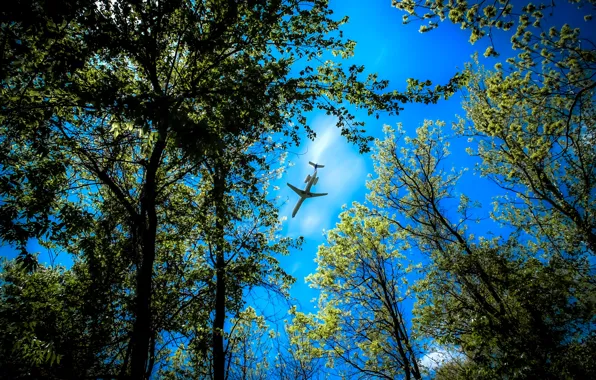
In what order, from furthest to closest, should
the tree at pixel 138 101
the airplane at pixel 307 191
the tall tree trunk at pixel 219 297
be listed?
the airplane at pixel 307 191 < the tall tree trunk at pixel 219 297 < the tree at pixel 138 101

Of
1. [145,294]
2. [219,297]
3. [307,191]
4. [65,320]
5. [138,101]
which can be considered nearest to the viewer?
[138,101]

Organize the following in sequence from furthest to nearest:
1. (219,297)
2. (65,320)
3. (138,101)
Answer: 1. (219,297)
2. (65,320)
3. (138,101)

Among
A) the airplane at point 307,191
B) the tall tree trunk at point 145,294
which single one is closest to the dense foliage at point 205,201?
the tall tree trunk at point 145,294

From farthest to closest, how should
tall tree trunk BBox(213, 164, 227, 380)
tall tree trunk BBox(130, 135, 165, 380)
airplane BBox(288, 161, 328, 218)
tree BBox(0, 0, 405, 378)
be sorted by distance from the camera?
airplane BBox(288, 161, 328, 218), tall tree trunk BBox(213, 164, 227, 380), tall tree trunk BBox(130, 135, 165, 380), tree BBox(0, 0, 405, 378)

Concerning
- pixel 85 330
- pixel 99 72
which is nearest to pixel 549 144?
pixel 99 72

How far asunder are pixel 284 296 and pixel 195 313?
2921 millimetres

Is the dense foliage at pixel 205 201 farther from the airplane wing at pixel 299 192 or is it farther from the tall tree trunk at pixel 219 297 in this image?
the airplane wing at pixel 299 192

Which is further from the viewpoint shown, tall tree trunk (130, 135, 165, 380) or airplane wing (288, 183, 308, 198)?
airplane wing (288, 183, 308, 198)

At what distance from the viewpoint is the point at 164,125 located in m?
3.35

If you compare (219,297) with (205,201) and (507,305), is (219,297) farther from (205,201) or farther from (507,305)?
(507,305)

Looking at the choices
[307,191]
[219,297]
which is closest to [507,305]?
[219,297]

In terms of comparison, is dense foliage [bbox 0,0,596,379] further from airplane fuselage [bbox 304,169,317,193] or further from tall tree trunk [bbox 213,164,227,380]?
airplane fuselage [bbox 304,169,317,193]

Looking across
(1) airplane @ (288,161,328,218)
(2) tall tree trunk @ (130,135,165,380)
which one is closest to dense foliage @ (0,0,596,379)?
(2) tall tree trunk @ (130,135,165,380)

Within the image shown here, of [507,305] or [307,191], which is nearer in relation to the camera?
[507,305]
